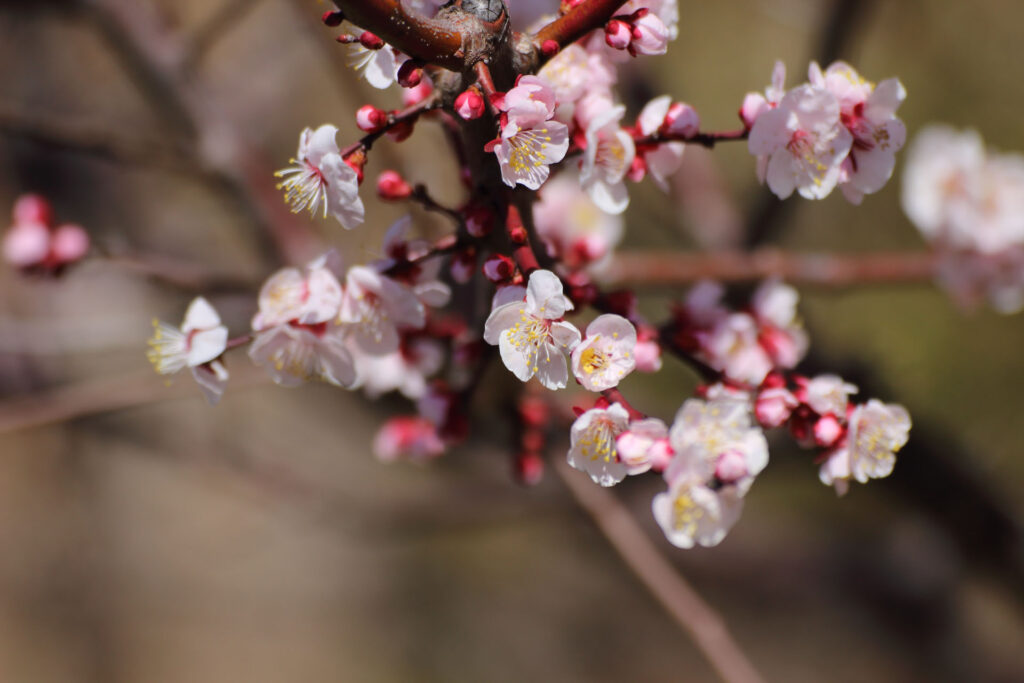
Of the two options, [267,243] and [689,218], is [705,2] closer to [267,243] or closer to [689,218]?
[689,218]

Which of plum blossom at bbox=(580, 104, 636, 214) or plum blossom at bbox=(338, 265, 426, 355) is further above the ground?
plum blossom at bbox=(580, 104, 636, 214)

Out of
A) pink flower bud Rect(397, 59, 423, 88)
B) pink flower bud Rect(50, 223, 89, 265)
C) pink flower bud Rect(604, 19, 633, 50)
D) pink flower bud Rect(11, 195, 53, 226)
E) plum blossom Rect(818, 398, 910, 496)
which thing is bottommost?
plum blossom Rect(818, 398, 910, 496)

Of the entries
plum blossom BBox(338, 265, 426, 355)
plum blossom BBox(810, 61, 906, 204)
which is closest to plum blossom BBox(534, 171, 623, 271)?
plum blossom BBox(338, 265, 426, 355)

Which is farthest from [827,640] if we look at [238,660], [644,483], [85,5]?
[85,5]

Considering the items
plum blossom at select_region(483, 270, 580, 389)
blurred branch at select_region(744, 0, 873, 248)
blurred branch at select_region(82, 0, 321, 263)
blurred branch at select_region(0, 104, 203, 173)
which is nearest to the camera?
plum blossom at select_region(483, 270, 580, 389)

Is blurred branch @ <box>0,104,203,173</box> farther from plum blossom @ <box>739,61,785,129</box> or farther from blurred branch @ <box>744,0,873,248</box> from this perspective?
blurred branch @ <box>744,0,873,248</box>

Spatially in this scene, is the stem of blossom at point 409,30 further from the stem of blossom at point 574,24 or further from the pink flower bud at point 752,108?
the pink flower bud at point 752,108
